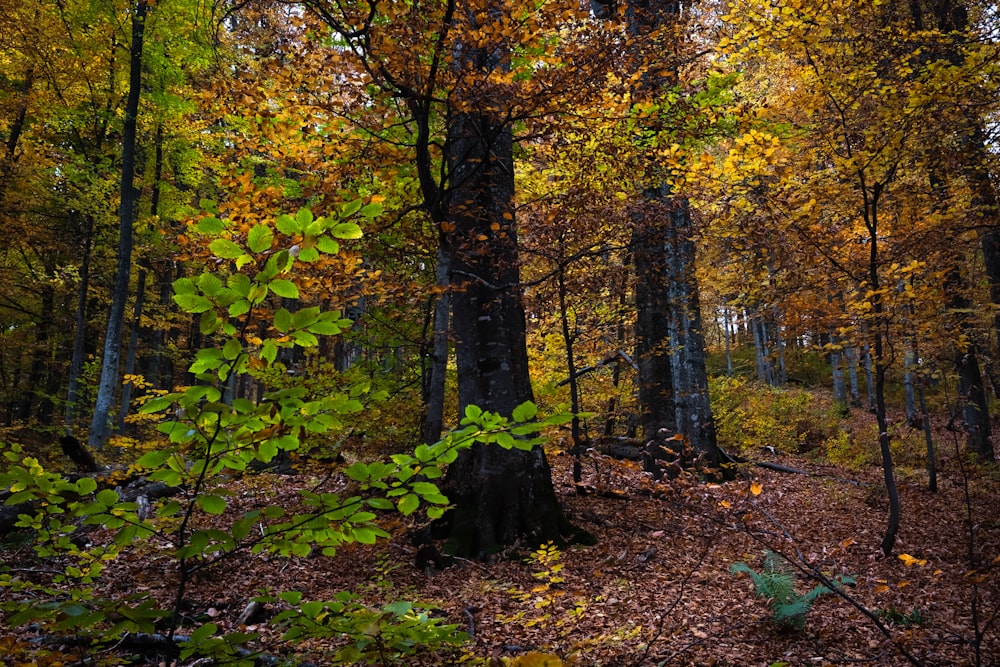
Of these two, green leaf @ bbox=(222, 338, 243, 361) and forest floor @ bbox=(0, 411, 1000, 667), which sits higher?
green leaf @ bbox=(222, 338, 243, 361)

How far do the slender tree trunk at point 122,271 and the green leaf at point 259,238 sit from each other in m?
11.6

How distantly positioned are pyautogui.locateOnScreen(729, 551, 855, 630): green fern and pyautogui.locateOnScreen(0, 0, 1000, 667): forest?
0.13 feet

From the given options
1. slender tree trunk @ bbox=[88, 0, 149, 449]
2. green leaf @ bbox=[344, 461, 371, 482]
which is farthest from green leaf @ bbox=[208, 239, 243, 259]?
A: slender tree trunk @ bbox=[88, 0, 149, 449]

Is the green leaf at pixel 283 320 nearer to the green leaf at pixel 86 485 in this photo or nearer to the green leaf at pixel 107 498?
the green leaf at pixel 107 498

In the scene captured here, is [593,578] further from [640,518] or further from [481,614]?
[640,518]

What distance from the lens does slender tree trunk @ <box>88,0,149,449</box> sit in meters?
10.9

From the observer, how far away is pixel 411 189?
8.00 meters

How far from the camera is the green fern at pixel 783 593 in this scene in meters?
4.06

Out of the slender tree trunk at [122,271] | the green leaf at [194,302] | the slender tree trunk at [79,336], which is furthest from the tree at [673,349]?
the slender tree trunk at [79,336]

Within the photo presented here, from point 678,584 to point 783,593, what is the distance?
122 centimetres

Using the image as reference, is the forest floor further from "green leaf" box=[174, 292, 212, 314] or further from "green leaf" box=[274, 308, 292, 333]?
"green leaf" box=[174, 292, 212, 314]

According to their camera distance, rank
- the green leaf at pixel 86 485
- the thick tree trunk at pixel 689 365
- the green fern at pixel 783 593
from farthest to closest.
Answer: the thick tree trunk at pixel 689 365
the green fern at pixel 783 593
the green leaf at pixel 86 485

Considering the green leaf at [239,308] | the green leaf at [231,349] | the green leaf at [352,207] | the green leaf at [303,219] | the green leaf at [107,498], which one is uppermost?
the green leaf at [352,207]

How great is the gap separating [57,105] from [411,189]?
1007 centimetres
